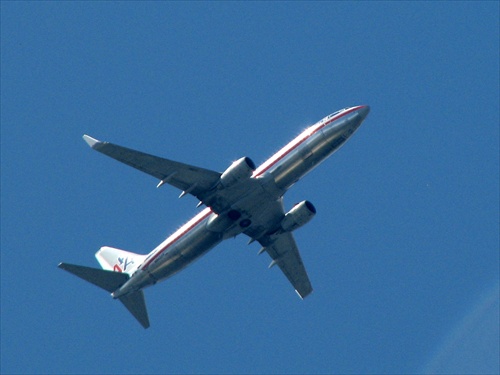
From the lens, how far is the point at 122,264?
337 ft

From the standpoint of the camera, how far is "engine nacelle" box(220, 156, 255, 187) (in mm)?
89375

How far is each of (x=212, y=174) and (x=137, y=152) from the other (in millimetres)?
6578

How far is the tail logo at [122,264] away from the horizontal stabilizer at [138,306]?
11.1 ft

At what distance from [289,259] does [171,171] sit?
724 inches

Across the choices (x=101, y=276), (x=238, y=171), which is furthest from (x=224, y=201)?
(x=101, y=276)

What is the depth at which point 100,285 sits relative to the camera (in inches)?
3814

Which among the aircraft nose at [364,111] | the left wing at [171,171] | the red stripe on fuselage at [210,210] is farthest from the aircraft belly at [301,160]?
the left wing at [171,171]

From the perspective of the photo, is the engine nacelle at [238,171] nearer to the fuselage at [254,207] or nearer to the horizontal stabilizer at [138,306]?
the fuselage at [254,207]

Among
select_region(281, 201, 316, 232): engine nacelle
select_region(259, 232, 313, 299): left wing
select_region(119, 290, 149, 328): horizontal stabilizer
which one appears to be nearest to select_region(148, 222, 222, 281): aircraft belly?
select_region(119, 290, 149, 328): horizontal stabilizer

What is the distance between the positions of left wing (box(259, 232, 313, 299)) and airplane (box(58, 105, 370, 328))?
80 centimetres

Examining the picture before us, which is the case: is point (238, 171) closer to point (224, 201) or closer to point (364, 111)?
point (224, 201)

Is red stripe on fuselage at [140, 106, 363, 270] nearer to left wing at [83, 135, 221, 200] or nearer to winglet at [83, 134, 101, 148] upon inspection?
left wing at [83, 135, 221, 200]

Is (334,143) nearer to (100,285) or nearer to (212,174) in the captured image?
(212,174)

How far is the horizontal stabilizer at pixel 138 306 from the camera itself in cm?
9838
